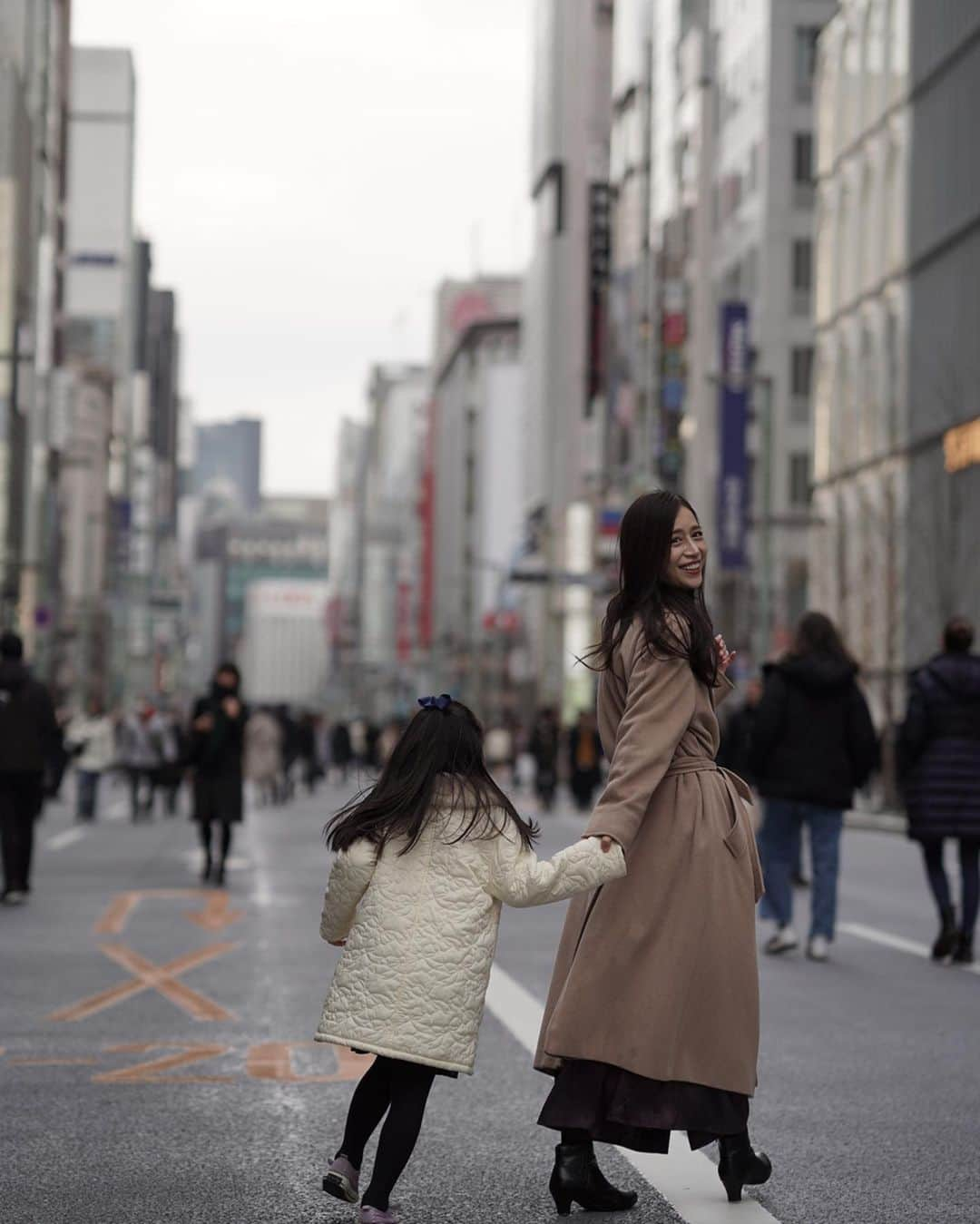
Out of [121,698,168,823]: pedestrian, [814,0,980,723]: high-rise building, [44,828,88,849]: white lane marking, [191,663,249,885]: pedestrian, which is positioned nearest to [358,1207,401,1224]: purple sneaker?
[191,663,249,885]: pedestrian

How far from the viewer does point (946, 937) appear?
13578 millimetres

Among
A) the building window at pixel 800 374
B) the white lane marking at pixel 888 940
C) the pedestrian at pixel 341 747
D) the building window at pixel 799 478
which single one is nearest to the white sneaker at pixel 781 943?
the white lane marking at pixel 888 940

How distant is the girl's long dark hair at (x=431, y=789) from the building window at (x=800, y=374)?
69.6 m

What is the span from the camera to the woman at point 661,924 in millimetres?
5996

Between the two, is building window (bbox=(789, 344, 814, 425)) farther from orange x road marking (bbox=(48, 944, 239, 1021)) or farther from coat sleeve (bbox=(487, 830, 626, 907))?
coat sleeve (bbox=(487, 830, 626, 907))

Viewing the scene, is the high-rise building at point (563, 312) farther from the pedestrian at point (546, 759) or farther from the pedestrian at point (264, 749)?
the pedestrian at point (546, 759)

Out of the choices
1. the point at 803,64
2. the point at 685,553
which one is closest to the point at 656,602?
the point at 685,553

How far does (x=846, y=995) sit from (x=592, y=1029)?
236 inches

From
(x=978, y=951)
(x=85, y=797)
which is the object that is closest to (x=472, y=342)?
(x=85, y=797)

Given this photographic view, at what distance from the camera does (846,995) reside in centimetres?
1180

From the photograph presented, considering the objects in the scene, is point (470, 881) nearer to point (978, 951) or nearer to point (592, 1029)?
point (592, 1029)

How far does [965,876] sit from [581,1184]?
7.56 m

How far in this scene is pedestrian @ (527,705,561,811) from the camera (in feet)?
131

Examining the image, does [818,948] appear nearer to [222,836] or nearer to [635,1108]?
[222,836]
